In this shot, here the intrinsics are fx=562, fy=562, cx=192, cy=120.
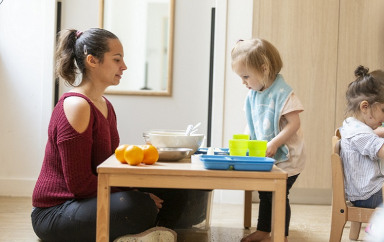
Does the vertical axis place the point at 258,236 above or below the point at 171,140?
below

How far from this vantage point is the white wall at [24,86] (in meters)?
3.65

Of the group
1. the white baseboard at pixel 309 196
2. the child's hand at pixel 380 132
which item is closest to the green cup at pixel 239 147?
the child's hand at pixel 380 132

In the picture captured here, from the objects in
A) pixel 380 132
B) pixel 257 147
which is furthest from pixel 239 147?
pixel 380 132

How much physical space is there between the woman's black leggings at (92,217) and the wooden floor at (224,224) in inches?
13.2

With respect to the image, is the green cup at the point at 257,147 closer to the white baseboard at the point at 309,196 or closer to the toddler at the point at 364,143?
the toddler at the point at 364,143

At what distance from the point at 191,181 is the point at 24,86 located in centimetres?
237

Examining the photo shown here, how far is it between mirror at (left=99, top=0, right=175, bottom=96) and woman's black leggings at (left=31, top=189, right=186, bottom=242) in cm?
177

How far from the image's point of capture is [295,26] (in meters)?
3.58

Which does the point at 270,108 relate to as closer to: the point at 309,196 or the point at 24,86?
the point at 309,196

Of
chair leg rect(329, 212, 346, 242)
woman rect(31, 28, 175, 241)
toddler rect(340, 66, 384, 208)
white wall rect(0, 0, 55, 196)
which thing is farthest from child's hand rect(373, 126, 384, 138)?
white wall rect(0, 0, 55, 196)

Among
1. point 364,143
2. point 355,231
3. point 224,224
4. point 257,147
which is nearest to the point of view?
point 257,147

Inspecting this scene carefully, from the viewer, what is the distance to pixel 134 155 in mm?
1652

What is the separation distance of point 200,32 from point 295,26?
2.10 ft

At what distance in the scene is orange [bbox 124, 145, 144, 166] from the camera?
165 cm
